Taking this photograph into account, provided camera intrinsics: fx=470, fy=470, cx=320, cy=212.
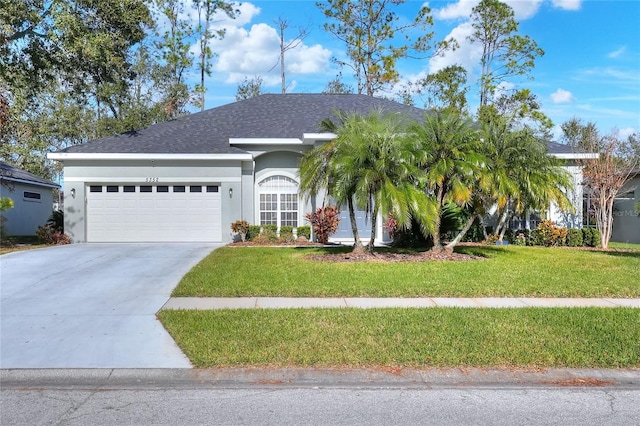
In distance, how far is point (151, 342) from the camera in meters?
6.25

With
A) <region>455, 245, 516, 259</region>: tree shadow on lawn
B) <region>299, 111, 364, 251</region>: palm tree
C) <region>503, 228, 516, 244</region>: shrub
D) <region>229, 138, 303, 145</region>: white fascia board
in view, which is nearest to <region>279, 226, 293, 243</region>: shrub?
<region>229, 138, 303, 145</region>: white fascia board

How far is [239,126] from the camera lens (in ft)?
65.7

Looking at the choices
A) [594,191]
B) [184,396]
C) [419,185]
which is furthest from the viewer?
[594,191]

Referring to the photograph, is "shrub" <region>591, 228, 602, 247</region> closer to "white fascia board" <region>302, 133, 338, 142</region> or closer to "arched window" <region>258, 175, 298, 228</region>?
"white fascia board" <region>302, 133, 338, 142</region>

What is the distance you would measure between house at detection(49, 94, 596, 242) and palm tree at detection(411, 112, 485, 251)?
5303mm

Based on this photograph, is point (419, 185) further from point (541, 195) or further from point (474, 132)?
point (541, 195)

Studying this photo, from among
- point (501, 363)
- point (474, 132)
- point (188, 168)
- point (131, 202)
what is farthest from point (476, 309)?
point (131, 202)

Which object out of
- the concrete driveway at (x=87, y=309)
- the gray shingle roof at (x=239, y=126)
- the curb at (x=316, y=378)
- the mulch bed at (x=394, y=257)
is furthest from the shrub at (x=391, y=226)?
the curb at (x=316, y=378)

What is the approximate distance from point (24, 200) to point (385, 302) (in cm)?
2343

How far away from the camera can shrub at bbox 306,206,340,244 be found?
16.9 metres

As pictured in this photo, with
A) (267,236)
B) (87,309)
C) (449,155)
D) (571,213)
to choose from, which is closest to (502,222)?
(571,213)

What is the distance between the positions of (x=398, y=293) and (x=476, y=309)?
5.08 feet

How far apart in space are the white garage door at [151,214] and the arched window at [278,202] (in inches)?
78.6

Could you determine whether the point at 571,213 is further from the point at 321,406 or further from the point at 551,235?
the point at 321,406
